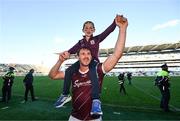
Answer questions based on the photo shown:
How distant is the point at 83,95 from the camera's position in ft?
16.3

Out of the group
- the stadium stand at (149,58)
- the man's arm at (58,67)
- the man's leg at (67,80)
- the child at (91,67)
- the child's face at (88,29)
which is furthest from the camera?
the stadium stand at (149,58)

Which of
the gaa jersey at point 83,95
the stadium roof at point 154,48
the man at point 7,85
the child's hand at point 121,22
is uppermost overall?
the stadium roof at point 154,48

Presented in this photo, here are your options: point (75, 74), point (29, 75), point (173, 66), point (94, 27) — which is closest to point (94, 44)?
point (94, 27)

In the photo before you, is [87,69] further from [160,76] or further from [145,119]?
[160,76]

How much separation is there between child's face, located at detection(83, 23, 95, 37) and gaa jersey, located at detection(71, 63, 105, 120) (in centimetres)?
133

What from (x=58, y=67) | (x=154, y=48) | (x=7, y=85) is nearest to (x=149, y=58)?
(x=154, y=48)

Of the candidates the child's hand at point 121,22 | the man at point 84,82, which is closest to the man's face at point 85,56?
the man at point 84,82

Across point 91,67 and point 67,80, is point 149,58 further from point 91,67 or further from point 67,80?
point 91,67

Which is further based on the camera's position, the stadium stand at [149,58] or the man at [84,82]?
the stadium stand at [149,58]

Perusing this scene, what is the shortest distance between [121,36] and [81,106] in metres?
1.23

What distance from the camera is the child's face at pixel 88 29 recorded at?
6.19 meters

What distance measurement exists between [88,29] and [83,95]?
Answer: 5.57 ft

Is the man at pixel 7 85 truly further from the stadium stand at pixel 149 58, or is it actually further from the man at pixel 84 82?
the stadium stand at pixel 149 58

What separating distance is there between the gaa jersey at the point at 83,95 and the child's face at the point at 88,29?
52.5 inches
